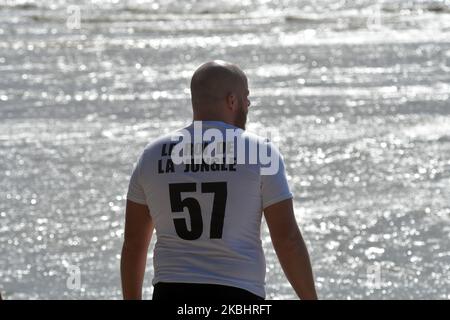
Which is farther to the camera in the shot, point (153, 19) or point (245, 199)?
point (153, 19)

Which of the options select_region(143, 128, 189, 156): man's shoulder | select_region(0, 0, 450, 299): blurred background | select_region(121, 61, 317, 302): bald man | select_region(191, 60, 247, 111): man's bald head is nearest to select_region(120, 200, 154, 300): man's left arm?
select_region(121, 61, 317, 302): bald man

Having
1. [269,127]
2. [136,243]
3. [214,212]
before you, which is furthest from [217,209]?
[269,127]

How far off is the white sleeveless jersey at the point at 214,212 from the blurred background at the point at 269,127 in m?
3.86

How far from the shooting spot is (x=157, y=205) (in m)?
4.21

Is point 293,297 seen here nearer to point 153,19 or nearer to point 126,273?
point 126,273

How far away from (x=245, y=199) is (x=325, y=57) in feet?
46.6

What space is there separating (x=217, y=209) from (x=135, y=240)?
1.27ft

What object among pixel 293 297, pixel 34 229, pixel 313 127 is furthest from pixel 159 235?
pixel 313 127

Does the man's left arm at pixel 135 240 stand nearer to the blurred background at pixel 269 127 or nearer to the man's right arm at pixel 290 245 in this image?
the man's right arm at pixel 290 245

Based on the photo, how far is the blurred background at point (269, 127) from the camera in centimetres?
863

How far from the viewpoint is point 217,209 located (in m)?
4.13

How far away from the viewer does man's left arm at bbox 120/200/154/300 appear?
4.34 m

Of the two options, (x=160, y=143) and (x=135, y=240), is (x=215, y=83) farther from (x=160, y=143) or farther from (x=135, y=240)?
(x=135, y=240)

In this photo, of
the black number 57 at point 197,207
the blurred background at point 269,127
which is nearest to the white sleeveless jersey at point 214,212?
the black number 57 at point 197,207
